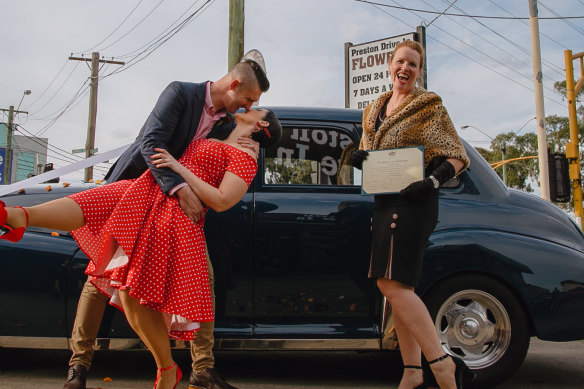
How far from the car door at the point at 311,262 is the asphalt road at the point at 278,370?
42 centimetres

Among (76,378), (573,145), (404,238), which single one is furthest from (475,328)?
(573,145)

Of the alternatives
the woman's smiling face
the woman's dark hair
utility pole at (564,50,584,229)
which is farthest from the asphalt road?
utility pole at (564,50,584,229)

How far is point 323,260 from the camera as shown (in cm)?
320

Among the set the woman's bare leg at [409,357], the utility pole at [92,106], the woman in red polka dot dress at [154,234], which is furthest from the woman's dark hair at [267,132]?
the utility pole at [92,106]

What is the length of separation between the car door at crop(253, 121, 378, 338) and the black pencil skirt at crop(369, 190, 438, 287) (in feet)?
1.90

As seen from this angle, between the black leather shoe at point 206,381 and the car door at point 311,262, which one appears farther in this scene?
the car door at point 311,262

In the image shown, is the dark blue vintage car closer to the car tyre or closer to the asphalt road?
the car tyre

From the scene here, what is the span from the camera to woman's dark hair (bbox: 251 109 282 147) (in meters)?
2.55

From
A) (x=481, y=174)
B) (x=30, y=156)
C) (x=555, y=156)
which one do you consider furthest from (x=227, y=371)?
(x=30, y=156)

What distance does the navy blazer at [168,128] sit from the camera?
2.33 m

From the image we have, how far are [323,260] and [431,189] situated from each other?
919 mm

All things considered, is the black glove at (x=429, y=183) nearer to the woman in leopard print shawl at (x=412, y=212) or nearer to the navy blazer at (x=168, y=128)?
the woman in leopard print shawl at (x=412, y=212)

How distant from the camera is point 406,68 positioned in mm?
Result: 2717

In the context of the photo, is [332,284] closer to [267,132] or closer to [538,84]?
[267,132]
